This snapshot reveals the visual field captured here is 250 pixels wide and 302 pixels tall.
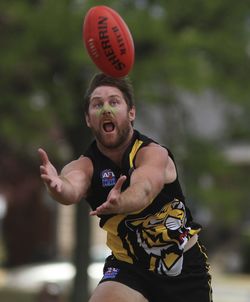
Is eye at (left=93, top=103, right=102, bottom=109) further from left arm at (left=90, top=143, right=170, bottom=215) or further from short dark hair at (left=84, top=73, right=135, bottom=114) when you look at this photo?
left arm at (left=90, top=143, right=170, bottom=215)

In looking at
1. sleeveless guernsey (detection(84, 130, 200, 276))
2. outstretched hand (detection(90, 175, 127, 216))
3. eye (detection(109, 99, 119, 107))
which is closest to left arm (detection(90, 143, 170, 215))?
outstretched hand (detection(90, 175, 127, 216))

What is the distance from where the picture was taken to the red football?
572cm

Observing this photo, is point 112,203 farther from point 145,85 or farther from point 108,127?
point 145,85

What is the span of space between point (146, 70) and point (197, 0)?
49.6 inches

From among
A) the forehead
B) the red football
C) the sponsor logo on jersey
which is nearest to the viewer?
the forehead

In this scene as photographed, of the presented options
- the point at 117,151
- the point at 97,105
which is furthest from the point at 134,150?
the point at 97,105

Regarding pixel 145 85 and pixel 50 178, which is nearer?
pixel 50 178

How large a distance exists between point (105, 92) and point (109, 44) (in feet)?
1.69

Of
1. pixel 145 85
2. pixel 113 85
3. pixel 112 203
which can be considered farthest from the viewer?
pixel 145 85

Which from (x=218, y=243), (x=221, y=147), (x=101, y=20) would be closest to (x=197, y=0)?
(x=221, y=147)

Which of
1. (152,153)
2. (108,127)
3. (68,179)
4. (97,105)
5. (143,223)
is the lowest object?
(143,223)

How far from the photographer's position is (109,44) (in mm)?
5824

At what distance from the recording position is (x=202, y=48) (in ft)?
44.5

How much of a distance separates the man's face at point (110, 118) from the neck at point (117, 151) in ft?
0.11
